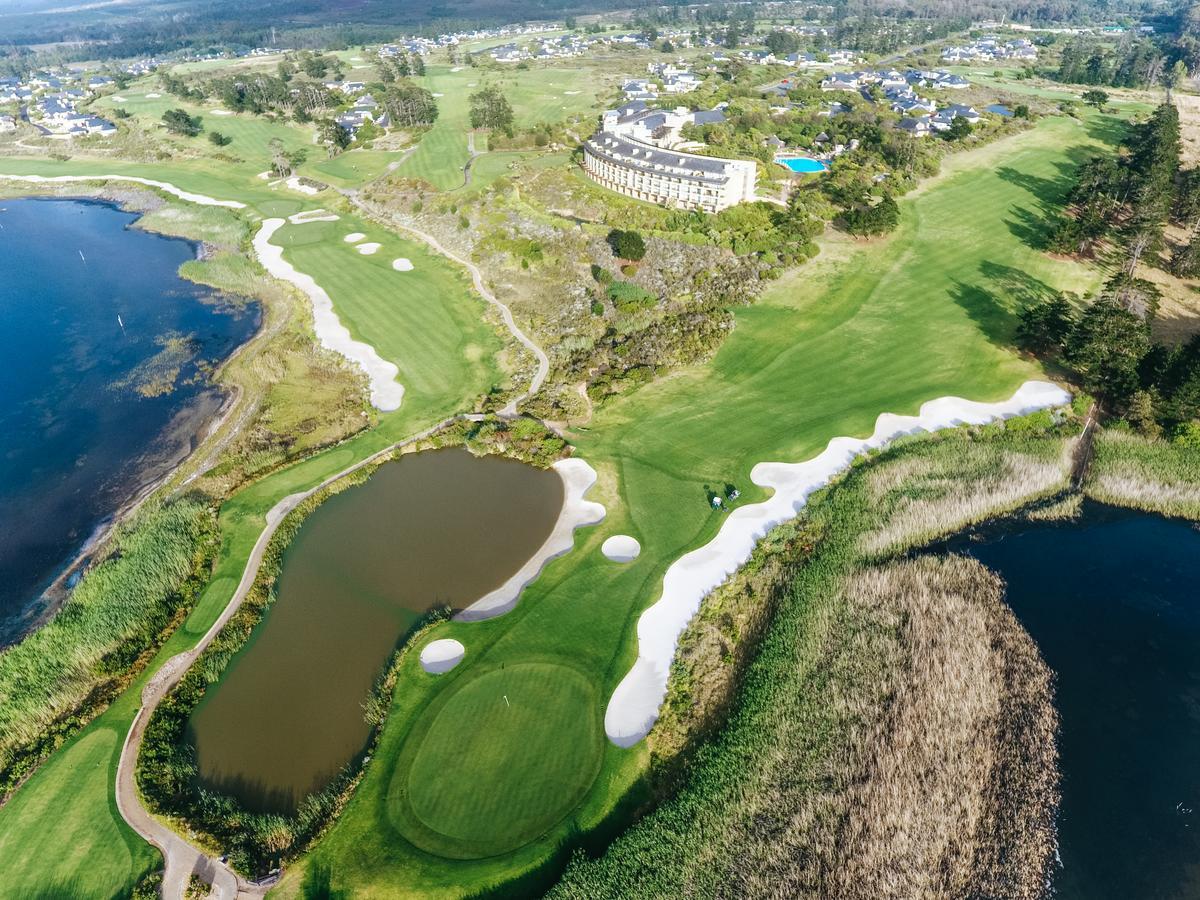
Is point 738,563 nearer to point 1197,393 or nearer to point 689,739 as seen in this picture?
point 689,739

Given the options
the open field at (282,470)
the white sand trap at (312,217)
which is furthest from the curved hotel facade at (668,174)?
the white sand trap at (312,217)

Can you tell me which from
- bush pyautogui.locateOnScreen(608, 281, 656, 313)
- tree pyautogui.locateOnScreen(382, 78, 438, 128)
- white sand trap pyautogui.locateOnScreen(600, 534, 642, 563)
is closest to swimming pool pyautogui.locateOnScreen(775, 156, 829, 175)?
bush pyautogui.locateOnScreen(608, 281, 656, 313)

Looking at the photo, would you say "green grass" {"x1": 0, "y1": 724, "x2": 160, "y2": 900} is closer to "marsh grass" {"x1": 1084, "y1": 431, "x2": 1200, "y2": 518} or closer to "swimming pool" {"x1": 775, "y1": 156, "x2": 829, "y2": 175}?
"marsh grass" {"x1": 1084, "y1": 431, "x2": 1200, "y2": 518}

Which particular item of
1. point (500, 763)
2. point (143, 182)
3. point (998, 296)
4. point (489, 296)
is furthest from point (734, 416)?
point (143, 182)

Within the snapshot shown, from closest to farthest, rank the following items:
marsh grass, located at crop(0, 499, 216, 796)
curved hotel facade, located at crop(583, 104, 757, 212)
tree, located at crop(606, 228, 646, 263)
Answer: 1. marsh grass, located at crop(0, 499, 216, 796)
2. tree, located at crop(606, 228, 646, 263)
3. curved hotel facade, located at crop(583, 104, 757, 212)

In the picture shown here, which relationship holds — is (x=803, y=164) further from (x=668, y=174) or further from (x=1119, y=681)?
(x=1119, y=681)
